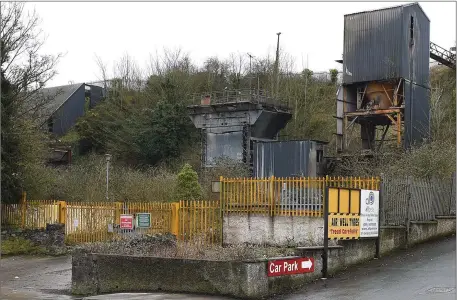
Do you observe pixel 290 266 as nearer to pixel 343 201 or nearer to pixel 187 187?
pixel 343 201

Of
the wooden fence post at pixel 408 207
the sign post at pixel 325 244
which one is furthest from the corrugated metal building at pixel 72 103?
the sign post at pixel 325 244

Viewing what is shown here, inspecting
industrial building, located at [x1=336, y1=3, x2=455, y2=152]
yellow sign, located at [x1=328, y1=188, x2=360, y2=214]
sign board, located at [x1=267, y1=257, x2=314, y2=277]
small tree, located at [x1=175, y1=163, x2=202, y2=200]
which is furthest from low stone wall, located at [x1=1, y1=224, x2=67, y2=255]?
industrial building, located at [x1=336, y1=3, x2=455, y2=152]

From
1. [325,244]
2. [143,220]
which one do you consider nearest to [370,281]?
[325,244]

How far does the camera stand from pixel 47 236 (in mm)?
24562

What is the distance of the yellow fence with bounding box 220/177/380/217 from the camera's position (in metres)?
17.2

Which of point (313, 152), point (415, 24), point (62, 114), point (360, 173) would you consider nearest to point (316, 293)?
point (360, 173)

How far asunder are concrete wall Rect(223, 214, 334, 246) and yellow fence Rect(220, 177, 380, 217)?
0.19 metres

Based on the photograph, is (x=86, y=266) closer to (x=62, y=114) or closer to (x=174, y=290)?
(x=174, y=290)

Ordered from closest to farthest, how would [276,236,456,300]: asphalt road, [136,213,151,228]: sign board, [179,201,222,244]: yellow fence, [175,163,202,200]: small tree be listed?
1. [276,236,456,300]: asphalt road
2. [179,201,222,244]: yellow fence
3. [136,213,151,228]: sign board
4. [175,163,202,200]: small tree

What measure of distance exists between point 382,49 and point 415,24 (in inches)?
114

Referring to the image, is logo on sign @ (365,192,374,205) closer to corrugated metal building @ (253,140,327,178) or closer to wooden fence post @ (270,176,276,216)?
wooden fence post @ (270,176,276,216)

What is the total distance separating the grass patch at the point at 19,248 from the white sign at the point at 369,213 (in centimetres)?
1368

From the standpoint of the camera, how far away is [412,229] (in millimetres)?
19484

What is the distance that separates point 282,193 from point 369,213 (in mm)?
2645
